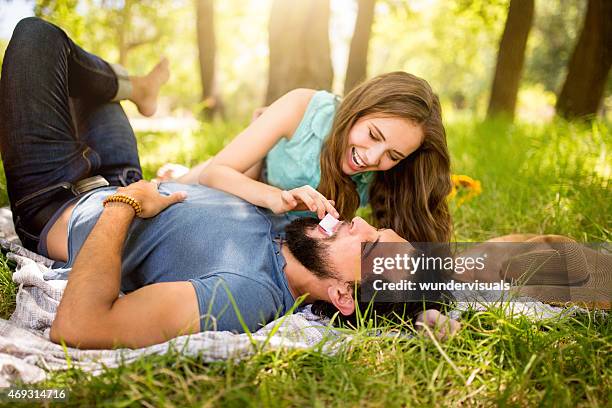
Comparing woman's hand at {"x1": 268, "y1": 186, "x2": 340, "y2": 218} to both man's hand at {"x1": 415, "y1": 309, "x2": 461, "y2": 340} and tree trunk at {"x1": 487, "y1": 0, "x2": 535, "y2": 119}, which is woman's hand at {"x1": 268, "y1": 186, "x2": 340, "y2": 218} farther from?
tree trunk at {"x1": 487, "y1": 0, "x2": 535, "y2": 119}

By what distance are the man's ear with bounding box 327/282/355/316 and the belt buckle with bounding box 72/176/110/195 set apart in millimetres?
1419

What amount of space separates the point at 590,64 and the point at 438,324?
286 inches

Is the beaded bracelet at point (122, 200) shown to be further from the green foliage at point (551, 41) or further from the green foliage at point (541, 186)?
the green foliage at point (551, 41)

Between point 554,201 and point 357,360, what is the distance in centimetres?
247

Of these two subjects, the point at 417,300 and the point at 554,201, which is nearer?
the point at 417,300

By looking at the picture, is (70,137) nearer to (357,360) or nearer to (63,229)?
(63,229)

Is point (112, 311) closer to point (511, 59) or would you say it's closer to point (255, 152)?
point (255, 152)

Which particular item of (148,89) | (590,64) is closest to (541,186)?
(148,89)

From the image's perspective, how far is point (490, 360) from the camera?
1.94 metres

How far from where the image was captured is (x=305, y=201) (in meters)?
2.43

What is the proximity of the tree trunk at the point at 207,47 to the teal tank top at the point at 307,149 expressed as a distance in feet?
25.8

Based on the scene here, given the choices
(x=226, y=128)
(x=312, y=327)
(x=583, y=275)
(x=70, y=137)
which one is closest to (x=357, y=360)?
(x=312, y=327)

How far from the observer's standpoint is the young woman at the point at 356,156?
2748 millimetres

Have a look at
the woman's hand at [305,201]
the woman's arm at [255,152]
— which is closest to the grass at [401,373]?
the woman's hand at [305,201]
